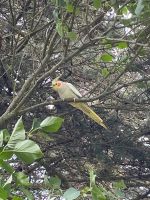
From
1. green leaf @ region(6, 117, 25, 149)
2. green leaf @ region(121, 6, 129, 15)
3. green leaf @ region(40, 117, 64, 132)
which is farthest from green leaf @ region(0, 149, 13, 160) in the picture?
green leaf @ region(121, 6, 129, 15)

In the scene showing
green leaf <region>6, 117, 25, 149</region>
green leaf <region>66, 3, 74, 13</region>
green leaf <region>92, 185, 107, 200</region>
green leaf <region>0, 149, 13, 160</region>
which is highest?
green leaf <region>66, 3, 74, 13</region>

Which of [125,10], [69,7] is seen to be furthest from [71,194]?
[125,10]

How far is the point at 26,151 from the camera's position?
1.13 m

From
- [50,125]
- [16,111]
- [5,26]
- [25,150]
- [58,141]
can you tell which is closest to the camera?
[25,150]

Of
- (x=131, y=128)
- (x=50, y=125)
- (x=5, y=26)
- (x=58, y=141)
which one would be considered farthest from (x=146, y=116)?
(x=50, y=125)

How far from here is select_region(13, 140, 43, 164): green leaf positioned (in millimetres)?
1121

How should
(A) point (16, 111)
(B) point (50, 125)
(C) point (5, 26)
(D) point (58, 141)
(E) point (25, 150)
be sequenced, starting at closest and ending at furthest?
(E) point (25, 150) → (B) point (50, 125) → (A) point (16, 111) → (C) point (5, 26) → (D) point (58, 141)

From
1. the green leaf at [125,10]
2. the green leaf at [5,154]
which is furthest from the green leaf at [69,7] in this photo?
the green leaf at [5,154]

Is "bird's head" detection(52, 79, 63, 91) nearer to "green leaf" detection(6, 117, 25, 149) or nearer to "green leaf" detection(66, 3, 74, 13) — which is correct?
"green leaf" detection(66, 3, 74, 13)

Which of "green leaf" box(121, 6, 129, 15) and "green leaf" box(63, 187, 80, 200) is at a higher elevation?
"green leaf" box(121, 6, 129, 15)

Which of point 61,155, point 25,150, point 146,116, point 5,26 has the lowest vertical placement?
point 61,155

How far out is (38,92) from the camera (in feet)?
14.2

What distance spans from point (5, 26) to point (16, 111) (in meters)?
1.62

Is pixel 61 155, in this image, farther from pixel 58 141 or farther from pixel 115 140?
pixel 115 140
